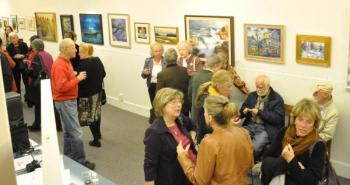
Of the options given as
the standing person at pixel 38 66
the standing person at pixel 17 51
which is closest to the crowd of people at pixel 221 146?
the standing person at pixel 38 66

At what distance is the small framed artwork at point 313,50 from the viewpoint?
15.5 ft

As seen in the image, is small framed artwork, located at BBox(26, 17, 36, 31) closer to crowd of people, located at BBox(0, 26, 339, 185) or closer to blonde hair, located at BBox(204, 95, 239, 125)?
crowd of people, located at BBox(0, 26, 339, 185)

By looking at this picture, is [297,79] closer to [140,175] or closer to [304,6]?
[304,6]

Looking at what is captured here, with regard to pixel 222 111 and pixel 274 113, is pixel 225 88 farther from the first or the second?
pixel 222 111

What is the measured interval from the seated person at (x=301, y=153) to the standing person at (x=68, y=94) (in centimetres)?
261

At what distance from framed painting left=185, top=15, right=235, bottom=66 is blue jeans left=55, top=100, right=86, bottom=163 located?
2.22 m

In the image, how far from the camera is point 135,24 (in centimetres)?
733

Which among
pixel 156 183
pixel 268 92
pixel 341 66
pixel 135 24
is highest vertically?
pixel 135 24

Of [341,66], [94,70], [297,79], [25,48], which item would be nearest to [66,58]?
[94,70]

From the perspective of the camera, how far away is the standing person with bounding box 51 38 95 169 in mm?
4707

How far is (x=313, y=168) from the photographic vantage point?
296 centimetres

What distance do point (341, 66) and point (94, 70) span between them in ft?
10.2

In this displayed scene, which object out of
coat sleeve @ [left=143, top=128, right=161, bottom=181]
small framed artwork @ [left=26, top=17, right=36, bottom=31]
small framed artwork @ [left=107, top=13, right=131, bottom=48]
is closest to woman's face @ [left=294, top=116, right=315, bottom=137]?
coat sleeve @ [left=143, top=128, right=161, bottom=181]

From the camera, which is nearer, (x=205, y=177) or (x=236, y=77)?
(x=205, y=177)
